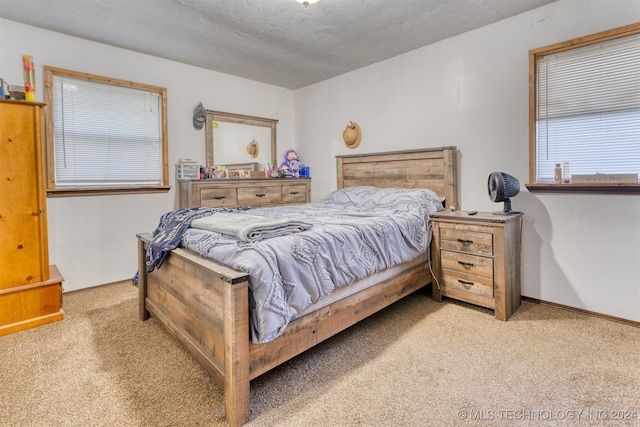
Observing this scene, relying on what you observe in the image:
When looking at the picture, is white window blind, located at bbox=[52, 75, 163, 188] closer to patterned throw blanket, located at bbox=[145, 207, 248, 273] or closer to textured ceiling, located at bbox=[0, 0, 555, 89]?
textured ceiling, located at bbox=[0, 0, 555, 89]

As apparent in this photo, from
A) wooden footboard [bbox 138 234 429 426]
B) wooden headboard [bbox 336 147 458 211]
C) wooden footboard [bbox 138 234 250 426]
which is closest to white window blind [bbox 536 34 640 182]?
wooden headboard [bbox 336 147 458 211]

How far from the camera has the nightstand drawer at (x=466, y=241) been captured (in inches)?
97.0

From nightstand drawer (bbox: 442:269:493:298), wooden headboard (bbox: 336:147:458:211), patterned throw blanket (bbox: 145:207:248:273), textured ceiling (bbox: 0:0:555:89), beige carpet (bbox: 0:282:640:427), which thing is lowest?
beige carpet (bbox: 0:282:640:427)

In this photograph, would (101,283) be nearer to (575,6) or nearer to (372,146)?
(372,146)

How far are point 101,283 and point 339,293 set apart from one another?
8.94 feet

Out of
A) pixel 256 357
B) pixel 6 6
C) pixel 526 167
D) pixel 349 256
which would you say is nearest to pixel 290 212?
pixel 349 256

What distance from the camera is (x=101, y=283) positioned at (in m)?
3.31

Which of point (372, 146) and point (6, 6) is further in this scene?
point (372, 146)

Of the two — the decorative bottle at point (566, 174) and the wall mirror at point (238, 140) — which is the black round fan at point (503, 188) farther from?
the wall mirror at point (238, 140)

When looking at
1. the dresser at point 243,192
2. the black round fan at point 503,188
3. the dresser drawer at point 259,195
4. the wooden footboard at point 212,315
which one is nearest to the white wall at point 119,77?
the dresser at point 243,192

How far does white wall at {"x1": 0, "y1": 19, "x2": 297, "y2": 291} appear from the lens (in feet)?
9.52

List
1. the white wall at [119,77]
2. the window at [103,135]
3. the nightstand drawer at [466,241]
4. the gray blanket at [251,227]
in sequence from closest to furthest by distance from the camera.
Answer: the gray blanket at [251,227]
the nightstand drawer at [466,241]
the white wall at [119,77]
the window at [103,135]

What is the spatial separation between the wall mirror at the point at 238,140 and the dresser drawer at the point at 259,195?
51 centimetres

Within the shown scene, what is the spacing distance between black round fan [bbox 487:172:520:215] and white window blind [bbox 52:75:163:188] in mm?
3334
